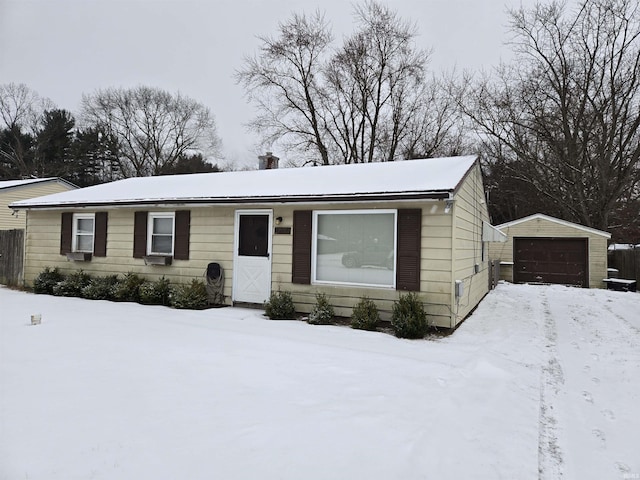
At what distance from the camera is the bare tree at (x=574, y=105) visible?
60.3 feet

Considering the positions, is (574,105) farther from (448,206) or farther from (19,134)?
(19,134)

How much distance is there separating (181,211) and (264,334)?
172 inches

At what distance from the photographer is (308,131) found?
2328cm

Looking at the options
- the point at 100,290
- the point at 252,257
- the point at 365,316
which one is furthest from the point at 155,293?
the point at 365,316

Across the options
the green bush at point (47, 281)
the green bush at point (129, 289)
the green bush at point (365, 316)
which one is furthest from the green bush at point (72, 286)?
the green bush at point (365, 316)

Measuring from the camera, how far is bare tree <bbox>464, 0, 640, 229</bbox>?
60.3 feet

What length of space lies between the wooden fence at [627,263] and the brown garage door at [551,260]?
1622 millimetres

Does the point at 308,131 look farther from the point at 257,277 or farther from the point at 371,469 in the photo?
the point at 371,469

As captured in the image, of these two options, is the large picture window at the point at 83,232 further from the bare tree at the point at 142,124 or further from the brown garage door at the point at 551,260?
the bare tree at the point at 142,124

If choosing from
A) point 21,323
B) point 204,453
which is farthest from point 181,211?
point 204,453

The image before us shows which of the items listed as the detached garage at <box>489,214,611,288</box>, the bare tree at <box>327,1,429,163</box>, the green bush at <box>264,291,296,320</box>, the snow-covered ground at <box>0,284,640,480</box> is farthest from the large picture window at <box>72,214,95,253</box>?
the bare tree at <box>327,1,429,163</box>

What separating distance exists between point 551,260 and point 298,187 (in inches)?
512

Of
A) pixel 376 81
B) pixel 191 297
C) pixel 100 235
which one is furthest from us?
pixel 376 81

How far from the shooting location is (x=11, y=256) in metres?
11.6
